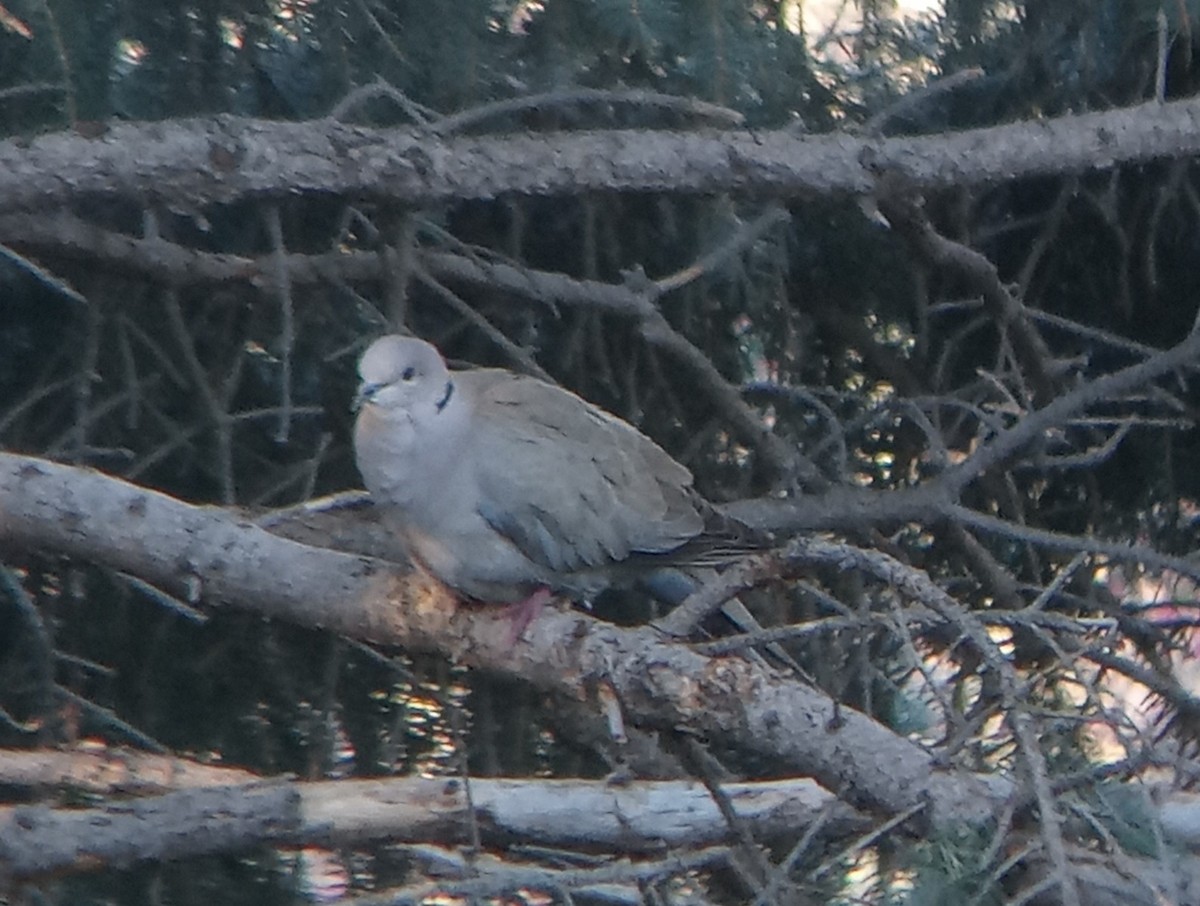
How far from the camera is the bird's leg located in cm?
212

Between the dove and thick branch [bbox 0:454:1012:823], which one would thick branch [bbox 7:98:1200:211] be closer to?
the dove

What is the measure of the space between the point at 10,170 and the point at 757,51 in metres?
1.10

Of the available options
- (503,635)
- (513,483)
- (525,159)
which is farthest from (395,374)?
(503,635)

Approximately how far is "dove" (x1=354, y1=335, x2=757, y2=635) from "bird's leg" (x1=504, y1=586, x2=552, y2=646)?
7cm

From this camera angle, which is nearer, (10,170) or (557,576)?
(10,170)

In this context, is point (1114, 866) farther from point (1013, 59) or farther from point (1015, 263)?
point (1015, 263)

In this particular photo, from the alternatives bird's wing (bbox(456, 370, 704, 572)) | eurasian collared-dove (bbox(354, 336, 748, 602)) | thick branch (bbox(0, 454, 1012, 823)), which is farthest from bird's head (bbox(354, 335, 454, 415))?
thick branch (bbox(0, 454, 1012, 823))

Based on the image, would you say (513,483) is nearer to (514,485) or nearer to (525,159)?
(514,485)

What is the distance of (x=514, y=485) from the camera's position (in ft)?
8.33

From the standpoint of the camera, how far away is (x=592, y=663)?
1.98 meters

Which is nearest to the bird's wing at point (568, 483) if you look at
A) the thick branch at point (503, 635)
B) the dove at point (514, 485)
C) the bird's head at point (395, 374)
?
the dove at point (514, 485)

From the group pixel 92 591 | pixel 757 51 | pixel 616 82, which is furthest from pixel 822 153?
pixel 92 591

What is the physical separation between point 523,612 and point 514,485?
1.27 feet

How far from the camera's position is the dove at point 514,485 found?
2.39m
